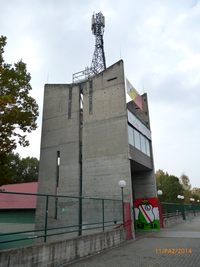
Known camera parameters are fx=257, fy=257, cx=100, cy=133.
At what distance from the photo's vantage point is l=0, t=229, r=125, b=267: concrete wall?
6.70 metres

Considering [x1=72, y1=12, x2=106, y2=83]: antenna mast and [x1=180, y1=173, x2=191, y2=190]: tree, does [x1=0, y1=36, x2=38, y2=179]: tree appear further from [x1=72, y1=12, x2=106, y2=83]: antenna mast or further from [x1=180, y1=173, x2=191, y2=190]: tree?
[x1=180, y1=173, x2=191, y2=190]: tree

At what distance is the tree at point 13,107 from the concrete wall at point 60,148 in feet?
19.7

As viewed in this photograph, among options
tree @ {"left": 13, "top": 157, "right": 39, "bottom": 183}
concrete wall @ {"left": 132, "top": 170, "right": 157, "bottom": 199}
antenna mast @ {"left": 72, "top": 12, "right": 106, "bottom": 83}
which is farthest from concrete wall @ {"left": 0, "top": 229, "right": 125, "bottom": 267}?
tree @ {"left": 13, "top": 157, "right": 39, "bottom": 183}

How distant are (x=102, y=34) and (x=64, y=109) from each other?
13.8m

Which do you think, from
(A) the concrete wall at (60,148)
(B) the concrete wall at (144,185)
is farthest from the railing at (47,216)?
(B) the concrete wall at (144,185)

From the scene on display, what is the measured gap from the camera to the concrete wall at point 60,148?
20633 mm

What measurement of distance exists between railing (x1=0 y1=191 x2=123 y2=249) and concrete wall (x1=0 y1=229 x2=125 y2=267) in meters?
0.37

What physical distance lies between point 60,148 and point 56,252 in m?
15.2

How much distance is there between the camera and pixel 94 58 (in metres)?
32.0

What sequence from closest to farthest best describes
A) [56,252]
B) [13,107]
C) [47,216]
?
[56,252] < [47,216] < [13,107]

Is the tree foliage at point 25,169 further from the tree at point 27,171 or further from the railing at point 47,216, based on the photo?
the railing at point 47,216

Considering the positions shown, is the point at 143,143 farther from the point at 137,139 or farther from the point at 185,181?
the point at 185,181

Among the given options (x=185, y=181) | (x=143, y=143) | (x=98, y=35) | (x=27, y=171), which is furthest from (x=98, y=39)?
(x=185, y=181)

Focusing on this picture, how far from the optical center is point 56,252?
27.3 ft
